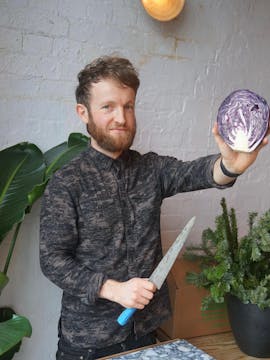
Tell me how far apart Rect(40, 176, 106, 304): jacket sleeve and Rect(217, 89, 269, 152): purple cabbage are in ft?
1.40

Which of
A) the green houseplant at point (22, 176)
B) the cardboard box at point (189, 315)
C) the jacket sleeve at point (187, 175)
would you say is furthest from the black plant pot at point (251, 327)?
the green houseplant at point (22, 176)

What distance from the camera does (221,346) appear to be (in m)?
1.30

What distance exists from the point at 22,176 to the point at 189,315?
2.38 ft

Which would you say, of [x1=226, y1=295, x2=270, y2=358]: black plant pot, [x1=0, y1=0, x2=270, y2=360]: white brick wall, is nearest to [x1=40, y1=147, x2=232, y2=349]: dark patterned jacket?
[x1=226, y1=295, x2=270, y2=358]: black plant pot

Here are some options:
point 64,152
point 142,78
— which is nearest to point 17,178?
point 64,152

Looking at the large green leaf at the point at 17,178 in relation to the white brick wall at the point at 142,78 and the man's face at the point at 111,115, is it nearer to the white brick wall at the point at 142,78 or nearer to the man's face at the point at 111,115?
the white brick wall at the point at 142,78

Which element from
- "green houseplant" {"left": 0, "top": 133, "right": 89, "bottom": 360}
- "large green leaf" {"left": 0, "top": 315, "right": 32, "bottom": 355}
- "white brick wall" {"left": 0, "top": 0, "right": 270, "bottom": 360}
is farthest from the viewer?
"white brick wall" {"left": 0, "top": 0, "right": 270, "bottom": 360}

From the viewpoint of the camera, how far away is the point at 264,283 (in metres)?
1.17

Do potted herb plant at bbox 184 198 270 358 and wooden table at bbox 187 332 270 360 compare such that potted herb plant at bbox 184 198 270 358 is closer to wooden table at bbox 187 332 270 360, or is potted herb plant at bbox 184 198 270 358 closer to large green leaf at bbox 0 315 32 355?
wooden table at bbox 187 332 270 360

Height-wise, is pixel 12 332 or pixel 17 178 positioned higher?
pixel 17 178

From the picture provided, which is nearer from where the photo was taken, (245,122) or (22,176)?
(245,122)

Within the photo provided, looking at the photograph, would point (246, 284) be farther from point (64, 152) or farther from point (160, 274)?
point (64, 152)

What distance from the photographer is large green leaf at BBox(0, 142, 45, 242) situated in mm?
1315

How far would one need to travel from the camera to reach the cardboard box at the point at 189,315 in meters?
1.35
